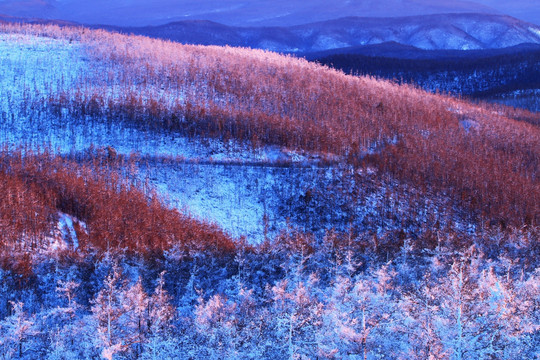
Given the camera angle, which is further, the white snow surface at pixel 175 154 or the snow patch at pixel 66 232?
the white snow surface at pixel 175 154

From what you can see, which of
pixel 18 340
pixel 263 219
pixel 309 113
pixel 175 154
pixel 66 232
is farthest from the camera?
pixel 309 113

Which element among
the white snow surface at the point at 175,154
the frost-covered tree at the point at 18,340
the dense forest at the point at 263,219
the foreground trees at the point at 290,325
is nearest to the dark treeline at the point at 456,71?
the dense forest at the point at 263,219

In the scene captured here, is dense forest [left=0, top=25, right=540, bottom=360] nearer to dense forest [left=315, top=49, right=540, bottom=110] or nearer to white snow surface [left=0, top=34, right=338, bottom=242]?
white snow surface [left=0, top=34, right=338, bottom=242]

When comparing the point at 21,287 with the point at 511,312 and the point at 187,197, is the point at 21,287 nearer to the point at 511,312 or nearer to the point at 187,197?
the point at 187,197

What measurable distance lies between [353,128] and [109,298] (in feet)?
171

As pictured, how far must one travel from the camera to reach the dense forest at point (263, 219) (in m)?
25.7

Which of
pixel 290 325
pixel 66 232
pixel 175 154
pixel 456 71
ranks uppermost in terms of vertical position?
pixel 456 71

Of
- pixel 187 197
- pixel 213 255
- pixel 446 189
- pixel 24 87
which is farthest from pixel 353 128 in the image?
pixel 24 87

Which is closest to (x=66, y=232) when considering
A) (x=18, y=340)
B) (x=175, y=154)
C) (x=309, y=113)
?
(x=18, y=340)

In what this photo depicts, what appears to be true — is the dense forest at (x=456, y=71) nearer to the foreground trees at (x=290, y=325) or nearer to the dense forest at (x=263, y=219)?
the dense forest at (x=263, y=219)

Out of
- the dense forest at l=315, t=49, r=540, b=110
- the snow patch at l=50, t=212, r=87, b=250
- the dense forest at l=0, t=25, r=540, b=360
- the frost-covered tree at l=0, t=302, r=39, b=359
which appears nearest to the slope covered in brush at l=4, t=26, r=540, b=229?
the dense forest at l=0, t=25, r=540, b=360

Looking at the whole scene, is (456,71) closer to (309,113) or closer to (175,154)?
(309,113)

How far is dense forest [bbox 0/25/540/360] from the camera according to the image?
84.4 ft

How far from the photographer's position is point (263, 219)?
48219 mm
